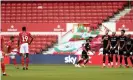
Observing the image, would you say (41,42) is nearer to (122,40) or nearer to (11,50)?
(11,50)

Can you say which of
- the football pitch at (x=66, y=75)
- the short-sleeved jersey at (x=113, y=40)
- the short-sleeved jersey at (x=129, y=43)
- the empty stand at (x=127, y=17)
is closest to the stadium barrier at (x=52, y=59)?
the short-sleeved jersey at (x=113, y=40)

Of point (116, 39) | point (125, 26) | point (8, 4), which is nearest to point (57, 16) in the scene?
point (8, 4)

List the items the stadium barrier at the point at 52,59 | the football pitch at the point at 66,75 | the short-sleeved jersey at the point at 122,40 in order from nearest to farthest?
1. the football pitch at the point at 66,75
2. the short-sleeved jersey at the point at 122,40
3. the stadium barrier at the point at 52,59

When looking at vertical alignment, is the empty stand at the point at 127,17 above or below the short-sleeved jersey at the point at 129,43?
above

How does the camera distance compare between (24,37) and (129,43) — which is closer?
(24,37)

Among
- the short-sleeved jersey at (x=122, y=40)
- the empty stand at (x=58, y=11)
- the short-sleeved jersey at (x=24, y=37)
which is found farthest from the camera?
the empty stand at (x=58, y=11)

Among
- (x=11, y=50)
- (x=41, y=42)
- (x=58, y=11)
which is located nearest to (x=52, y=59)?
(x=11, y=50)

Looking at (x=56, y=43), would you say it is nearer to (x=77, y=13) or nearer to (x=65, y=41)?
(x=65, y=41)

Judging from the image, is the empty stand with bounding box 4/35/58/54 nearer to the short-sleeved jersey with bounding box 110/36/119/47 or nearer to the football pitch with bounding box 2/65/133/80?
the short-sleeved jersey with bounding box 110/36/119/47

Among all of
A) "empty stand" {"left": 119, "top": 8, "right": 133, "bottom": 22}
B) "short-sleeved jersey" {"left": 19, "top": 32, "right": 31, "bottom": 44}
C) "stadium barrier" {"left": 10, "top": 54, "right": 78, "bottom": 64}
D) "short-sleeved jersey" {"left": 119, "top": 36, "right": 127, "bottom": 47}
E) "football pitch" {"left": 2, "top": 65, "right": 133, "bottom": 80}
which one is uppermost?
"empty stand" {"left": 119, "top": 8, "right": 133, "bottom": 22}

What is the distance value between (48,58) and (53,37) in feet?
6.61

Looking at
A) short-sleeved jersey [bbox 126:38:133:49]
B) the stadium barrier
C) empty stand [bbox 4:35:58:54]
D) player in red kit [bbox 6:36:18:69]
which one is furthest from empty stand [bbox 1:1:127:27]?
short-sleeved jersey [bbox 126:38:133:49]

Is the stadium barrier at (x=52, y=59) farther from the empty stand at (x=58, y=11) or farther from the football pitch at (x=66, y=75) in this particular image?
the football pitch at (x=66, y=75)

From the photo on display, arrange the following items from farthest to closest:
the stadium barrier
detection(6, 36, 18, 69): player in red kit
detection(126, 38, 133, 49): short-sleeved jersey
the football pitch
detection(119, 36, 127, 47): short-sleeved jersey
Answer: the stadium barrier, detection(126, 38, 133, 49): short-sleeved jersey, detection(119, 36, 127, 47): short-sleeved jersey, detection(6, 36, 18, 69): player in red kit, the football pitch
